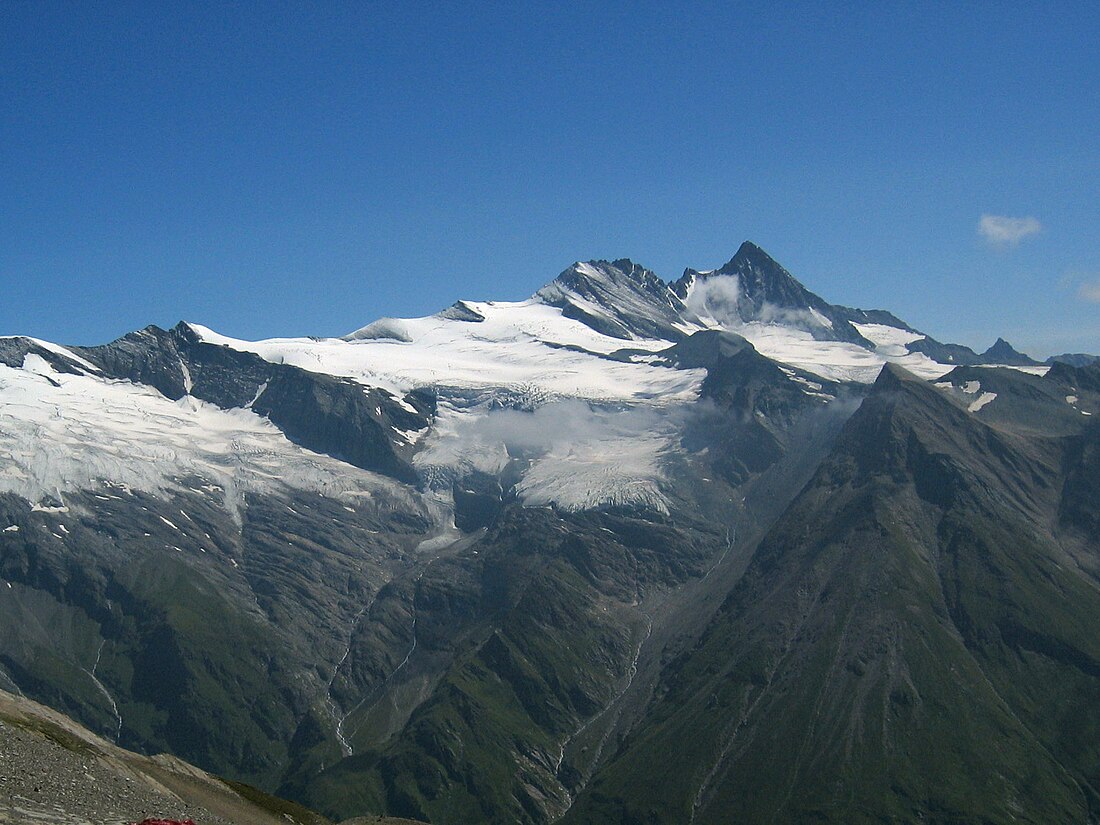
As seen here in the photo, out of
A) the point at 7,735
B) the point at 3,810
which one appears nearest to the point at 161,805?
the point at 7,735

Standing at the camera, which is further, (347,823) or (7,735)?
(347,823)

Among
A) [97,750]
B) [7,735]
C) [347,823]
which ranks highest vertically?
[7,735]

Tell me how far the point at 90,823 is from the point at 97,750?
1402 inches

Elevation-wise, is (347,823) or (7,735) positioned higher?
(7,735)

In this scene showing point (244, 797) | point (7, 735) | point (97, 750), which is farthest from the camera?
point (244, 797)

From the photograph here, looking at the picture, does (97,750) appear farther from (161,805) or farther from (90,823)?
(90,823)

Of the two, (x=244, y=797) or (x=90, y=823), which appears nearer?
(x=90, y=823)

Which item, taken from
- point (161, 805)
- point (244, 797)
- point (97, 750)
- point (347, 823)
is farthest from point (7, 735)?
point (347, 823)

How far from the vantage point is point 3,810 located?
71188 mm

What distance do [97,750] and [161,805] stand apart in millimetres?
22019

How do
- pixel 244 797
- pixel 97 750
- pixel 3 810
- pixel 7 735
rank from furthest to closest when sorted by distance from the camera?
1. pixel 244 797
2. pixel 97 750
3. pixel 7 735
4. pixel 3 810

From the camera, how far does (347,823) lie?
445 ft

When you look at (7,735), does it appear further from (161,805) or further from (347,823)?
(347,823)

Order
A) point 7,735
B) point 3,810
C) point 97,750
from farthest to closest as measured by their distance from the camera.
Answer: point 97,750
point 7,735
point 3,810
